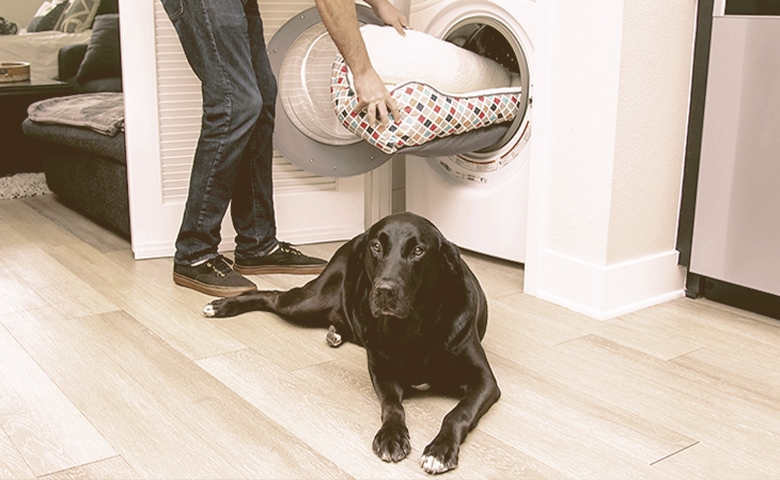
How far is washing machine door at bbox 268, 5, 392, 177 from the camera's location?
255 centimetres

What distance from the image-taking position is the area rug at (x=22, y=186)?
3.68 metres

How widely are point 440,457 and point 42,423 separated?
2.43 feet

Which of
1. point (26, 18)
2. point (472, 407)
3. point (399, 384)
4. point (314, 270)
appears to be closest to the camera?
point (472, 407)

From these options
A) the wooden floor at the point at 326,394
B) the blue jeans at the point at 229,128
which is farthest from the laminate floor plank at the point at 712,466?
the blue jeans at the point at 229,128

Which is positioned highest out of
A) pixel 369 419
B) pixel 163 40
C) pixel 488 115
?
pixel 163 40

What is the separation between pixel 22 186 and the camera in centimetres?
375

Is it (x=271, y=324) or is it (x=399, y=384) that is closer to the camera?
(x=399, y=384)

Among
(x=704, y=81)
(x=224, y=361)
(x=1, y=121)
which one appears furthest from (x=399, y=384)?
(x=1, y=121)

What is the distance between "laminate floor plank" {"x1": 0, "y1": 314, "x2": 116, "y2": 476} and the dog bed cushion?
1.09m

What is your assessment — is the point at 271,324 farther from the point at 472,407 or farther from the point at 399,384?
the point at 472,407

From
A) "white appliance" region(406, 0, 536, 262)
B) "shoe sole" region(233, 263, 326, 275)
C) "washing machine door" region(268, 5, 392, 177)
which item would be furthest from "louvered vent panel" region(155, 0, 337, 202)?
"white appliance" region(406, 0, 536, 262)

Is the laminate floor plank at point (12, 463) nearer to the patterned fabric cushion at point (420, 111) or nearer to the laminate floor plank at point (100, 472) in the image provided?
the laminate floor plank at point (100, 472)

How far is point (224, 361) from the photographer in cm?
185

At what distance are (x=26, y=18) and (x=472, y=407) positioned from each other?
6.78 metres
